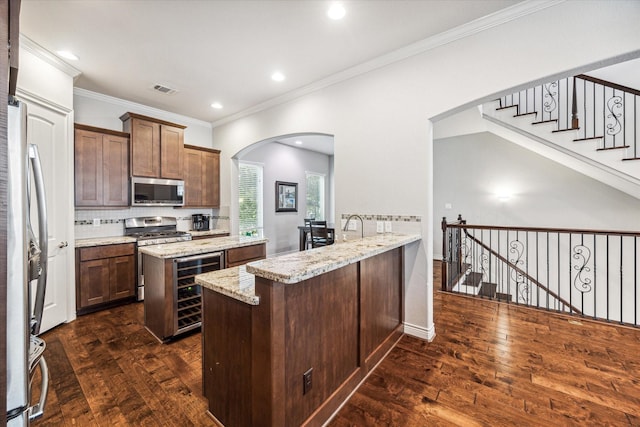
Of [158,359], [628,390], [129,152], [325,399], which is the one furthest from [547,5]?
[129,152]

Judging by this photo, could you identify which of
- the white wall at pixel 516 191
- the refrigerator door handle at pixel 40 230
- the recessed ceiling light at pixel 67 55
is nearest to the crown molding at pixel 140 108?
the recessed ceiling light at pixel 67 55

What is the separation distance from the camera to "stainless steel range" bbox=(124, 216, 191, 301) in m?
3.82

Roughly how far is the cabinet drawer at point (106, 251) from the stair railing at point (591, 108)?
5.83 m

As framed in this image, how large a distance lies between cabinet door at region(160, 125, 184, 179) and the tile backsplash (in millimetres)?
680

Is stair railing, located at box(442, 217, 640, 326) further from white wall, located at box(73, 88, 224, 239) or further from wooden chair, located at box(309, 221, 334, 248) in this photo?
white wall, located at box(73, 88, 224, 239)

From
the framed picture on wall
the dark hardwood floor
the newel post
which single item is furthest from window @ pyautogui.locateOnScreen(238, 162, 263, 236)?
the newel post

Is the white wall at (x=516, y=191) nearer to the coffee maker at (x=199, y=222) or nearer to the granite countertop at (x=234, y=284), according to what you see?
the coffee maker at (x=199, y=222)

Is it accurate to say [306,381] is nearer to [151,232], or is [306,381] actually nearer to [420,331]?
[420,331]

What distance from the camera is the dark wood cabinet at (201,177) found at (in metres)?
4.73

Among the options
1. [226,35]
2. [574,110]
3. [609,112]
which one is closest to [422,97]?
[226,35]

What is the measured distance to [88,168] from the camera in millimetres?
3621

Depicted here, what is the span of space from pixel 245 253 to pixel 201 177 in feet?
7.79

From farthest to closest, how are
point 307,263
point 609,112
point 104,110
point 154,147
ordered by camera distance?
point 609,112 < point 154,147 < point 104,110 < point 307,263

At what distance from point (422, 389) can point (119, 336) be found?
115 inches
